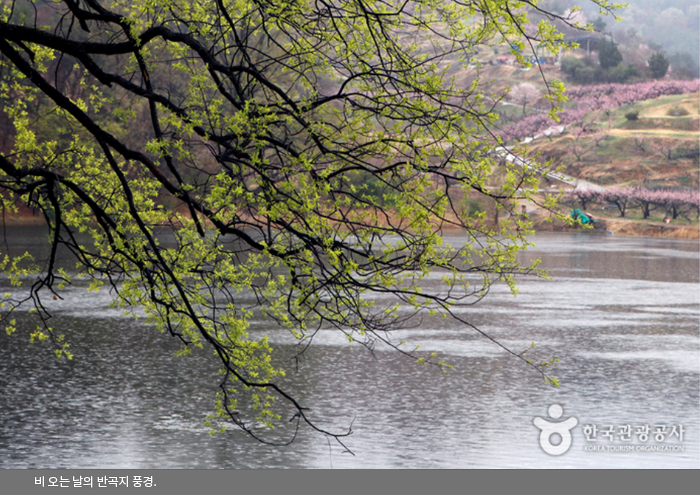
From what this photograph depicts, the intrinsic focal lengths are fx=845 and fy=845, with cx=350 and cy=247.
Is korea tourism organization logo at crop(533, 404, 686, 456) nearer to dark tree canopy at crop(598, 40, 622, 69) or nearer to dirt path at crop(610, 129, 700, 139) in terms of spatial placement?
dirt path at crop(610, 129, 700, 139)

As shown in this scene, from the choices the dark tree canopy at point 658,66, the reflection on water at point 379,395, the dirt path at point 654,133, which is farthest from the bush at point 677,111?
the reflection on water at point 379,395

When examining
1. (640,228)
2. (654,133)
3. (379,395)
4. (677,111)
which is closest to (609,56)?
(677,111)

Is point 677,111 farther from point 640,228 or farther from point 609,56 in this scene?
point 640,228

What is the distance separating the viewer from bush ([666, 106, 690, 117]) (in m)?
96.2

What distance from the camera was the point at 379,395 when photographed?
1234cm

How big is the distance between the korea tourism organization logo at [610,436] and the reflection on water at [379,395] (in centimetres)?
10

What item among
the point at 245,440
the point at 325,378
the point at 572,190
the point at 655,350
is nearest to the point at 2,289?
the point at 325,378

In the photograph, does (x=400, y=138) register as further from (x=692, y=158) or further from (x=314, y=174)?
(x=692, y=158)
